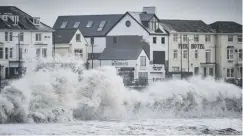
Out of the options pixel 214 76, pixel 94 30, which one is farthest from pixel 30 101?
pixel 214 76

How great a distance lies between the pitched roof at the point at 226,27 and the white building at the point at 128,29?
1282 mm

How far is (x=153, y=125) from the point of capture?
11859 millimetres

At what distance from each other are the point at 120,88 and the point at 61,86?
1.00 m

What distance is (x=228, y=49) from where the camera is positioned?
634 inches

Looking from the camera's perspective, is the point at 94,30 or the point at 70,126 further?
the point at 94,30

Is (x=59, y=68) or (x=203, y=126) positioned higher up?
(x=59, y=68)

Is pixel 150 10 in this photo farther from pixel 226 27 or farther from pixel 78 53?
pixel 226 27

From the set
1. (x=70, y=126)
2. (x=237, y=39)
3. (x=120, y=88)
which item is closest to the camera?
(x=70, y=126)

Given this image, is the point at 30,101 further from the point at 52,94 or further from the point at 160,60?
the point at 160,60

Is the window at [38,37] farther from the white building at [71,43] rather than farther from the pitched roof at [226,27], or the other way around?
the pitched roof at [226,27]

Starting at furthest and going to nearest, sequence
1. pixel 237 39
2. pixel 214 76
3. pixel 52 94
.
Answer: pixel 237 39 → pixel 214 76 → pixel 52 94

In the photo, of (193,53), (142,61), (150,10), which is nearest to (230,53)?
(193,53)

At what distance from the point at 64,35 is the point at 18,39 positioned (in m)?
1.34

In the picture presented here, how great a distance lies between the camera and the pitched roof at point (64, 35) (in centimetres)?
1330
